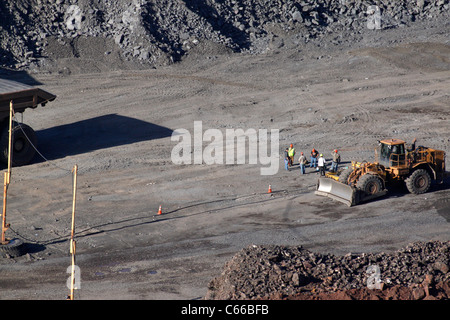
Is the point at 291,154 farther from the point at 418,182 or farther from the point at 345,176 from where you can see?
the point at 418,182

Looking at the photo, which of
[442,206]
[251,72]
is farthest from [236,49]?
[442,206]

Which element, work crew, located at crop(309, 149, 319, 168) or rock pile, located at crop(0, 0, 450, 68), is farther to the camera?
rock pile, located at crop(0, 0, 450, 68)

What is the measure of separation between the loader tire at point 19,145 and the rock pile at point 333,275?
13143mm

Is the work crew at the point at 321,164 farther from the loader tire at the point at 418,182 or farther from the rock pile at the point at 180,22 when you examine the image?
the rock pile at the point at 180,22

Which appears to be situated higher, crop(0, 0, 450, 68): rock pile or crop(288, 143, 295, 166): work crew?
crop(0, 0, 450, 68): rock pile

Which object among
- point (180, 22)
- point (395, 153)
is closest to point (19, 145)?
point (395, 153)

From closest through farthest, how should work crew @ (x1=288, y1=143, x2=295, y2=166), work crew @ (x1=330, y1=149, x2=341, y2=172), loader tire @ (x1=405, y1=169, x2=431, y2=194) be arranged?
loader tire @ (x1=405, y1=169, x2=431, y2=194), work crew @ (x1=330, y1=149, x2=341, y2=172), work crew @ (x1=288, y1=143, x2=295, y2=166)

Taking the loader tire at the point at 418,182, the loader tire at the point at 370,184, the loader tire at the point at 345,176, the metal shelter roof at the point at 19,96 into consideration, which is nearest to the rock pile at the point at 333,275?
the loader tire at the point at 370,184

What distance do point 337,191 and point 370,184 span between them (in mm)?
1131

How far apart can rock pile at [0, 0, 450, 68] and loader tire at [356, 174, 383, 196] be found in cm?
1906

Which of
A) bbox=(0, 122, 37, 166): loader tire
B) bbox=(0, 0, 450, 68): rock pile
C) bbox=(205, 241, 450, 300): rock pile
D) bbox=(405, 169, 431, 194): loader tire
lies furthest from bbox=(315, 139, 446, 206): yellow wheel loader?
bbox=(0, 0, 450, 68): rock pile

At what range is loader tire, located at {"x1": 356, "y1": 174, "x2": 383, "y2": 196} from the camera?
2098 cm

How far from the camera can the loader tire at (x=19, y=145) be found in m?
24.8

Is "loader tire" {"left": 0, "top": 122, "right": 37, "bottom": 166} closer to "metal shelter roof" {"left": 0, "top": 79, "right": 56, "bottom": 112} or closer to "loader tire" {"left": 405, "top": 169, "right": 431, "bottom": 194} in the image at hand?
"metal shelter roof" {"left": 0, "top": 79, "right": 56, "bottom": 112}
